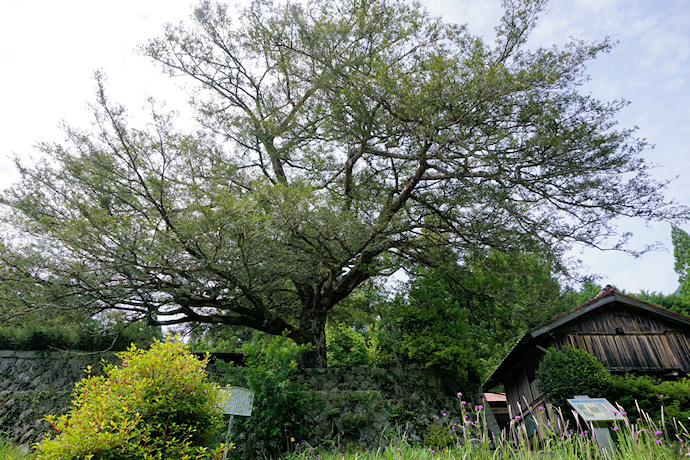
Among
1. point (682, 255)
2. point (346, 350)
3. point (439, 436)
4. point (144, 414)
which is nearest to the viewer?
point (144, 414)

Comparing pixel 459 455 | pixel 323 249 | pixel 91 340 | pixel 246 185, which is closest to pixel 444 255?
pixel 323 249

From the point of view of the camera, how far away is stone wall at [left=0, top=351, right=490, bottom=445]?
26.1 ft

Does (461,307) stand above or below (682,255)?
below

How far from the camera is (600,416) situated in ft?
12.2

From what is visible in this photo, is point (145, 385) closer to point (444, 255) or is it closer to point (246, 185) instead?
point (246, 185)

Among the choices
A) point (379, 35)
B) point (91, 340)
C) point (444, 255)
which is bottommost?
point (91, 340)

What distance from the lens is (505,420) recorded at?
58.1 ft

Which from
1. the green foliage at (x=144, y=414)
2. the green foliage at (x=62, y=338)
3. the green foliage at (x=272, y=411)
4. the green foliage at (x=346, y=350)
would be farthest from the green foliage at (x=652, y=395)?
the green foliage at (x=62, y=338)

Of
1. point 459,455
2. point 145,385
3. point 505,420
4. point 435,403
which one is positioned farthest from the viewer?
point 505,420

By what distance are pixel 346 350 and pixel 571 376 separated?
573 cm

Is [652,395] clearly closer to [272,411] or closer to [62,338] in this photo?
[272,411]

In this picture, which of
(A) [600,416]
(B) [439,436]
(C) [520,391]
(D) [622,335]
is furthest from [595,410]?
(C) [520,391]

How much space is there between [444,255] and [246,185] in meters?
5.39

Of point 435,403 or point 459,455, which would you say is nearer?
point 459,455
